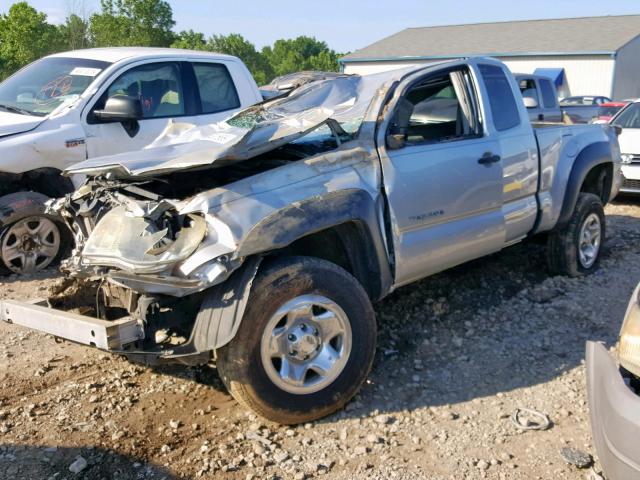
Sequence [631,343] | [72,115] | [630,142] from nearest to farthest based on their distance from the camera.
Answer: [631,343] → [72,115] → [630,142]

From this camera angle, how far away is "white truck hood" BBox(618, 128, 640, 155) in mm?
9523

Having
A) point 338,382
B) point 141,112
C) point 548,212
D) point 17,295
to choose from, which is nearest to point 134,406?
point 338,382

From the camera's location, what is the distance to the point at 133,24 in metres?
32.8

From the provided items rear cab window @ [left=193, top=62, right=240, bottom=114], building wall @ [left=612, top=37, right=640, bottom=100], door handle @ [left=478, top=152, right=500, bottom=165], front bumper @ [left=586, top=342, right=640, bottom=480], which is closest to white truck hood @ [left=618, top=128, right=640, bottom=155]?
door handle @ [left=478, top=152, right=500, bottom=165]

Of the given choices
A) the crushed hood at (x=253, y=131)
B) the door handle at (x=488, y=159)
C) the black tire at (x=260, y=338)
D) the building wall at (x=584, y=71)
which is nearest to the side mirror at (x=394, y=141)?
the crushed hood at (x=253, y=131)

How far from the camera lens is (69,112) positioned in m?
6.10

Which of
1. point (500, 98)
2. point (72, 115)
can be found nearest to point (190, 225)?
point (500, 98)

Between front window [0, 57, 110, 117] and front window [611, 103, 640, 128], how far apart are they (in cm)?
781

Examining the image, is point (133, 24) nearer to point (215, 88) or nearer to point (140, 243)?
point (215, 88)

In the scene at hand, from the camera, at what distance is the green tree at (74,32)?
27188 mm

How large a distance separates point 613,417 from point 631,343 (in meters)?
0.33

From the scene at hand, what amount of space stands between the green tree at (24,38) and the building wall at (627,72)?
27.2 meters

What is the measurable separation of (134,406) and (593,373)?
99.4 inches

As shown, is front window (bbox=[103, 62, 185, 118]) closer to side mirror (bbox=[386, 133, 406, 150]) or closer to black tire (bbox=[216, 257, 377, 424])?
side mirror (bbox=[386, 133, 406, 150])
